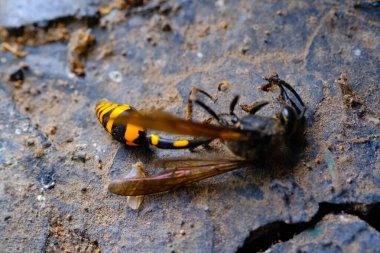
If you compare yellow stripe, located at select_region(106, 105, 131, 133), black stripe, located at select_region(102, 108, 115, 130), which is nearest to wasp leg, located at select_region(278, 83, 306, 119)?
yellow stripe, located at select_region(106, 105, 131, 133)

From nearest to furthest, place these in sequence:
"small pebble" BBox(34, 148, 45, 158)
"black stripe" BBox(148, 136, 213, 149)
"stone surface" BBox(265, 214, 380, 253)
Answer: "stone surface" BBox(265, 214, 380, 253) < "black stripe" BBox(148, 136, 213, 149) < "small pebble" BBox(34, 148, 45, 158)

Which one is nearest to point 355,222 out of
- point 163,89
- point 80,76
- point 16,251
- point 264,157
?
point 264,157

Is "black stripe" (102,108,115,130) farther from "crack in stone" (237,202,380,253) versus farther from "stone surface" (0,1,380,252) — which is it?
"crack in stone" (237,202,380,253)

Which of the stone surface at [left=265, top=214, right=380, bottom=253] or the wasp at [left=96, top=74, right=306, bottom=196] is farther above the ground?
the wasp at [left=96, top=74, right=306, bottom=196]

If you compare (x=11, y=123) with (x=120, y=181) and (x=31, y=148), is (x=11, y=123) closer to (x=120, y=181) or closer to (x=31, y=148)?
(x=31, y=148)

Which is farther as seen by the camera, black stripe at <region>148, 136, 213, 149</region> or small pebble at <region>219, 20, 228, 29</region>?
small pebble at <region>219, 20, 228, 29</region>

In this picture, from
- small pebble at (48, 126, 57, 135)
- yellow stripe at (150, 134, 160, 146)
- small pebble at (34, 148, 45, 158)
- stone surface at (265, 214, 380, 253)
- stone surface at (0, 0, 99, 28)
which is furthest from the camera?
stone surface at (0, 0, 99, 28)
